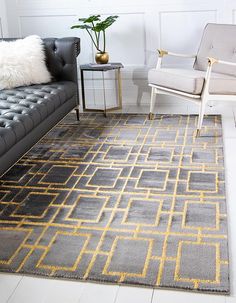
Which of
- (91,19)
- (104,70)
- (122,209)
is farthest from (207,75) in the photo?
(122,209)

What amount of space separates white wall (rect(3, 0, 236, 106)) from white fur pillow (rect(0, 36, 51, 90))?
0.91 m

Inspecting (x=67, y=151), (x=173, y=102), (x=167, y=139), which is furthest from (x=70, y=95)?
(x=173, y=102)

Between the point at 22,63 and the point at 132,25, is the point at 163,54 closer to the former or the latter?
the point at 132,25

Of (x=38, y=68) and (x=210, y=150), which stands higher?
(x=38, y=68)

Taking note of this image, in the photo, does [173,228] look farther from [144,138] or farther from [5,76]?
[5,76]

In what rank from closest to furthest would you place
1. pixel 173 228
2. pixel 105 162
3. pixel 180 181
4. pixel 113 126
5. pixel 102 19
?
pixel 173 228 < pixel 180 181 < pixel 105 162 < pixel 113 126 < pixel 102 19

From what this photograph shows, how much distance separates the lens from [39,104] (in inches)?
138

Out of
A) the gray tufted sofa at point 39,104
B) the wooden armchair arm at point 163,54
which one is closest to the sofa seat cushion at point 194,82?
the wooden armchair arm at point 163,54

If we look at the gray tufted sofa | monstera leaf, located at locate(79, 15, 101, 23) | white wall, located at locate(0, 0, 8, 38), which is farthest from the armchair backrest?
white wall, located at locate(0, 0, 8, 38)

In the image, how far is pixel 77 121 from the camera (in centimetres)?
450

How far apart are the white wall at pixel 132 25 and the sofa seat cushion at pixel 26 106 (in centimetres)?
94

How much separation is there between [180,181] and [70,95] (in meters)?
1.50

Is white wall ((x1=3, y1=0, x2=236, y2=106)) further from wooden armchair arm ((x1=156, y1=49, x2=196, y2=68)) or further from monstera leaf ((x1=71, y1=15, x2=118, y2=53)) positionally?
wooden armchair arm ((x1=156, y1=49, x2=196, y2=68))

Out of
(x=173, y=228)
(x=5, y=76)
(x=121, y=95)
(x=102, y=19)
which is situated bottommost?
(x=173, y=228)
